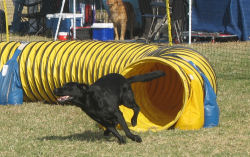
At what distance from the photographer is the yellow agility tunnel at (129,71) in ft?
21.0

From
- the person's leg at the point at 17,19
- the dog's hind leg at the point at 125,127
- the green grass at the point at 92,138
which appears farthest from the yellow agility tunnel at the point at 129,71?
the person's leg at the point at 17,19

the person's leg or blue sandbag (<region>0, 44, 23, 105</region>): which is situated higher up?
the person's leg

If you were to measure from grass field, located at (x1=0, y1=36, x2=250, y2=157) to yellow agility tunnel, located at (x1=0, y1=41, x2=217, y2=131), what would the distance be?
0.29 m

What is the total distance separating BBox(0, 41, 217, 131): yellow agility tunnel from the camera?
6.41 metres

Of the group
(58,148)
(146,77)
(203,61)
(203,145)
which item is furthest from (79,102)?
(203,61)

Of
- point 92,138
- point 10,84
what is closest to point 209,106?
point 92,138

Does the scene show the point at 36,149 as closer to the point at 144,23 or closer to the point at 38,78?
the point at 38,78

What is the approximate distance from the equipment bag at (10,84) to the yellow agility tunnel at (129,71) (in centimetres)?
11

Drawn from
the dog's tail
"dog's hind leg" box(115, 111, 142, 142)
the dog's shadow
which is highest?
the dog's tail

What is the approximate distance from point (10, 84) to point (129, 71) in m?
2.55

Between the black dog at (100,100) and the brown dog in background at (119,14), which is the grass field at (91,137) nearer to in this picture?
the black dog at (100,100)

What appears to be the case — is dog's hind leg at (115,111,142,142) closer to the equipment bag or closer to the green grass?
the green grass

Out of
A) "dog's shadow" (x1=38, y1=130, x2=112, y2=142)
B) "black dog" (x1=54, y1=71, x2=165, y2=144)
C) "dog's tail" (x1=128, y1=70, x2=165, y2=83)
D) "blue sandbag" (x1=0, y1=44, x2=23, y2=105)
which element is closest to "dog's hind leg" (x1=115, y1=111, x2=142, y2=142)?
"black dog" (x1=54, y1=71, x2=165, y2=144)

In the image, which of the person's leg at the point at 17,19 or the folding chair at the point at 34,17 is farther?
the person's leg at the point at 17,19
